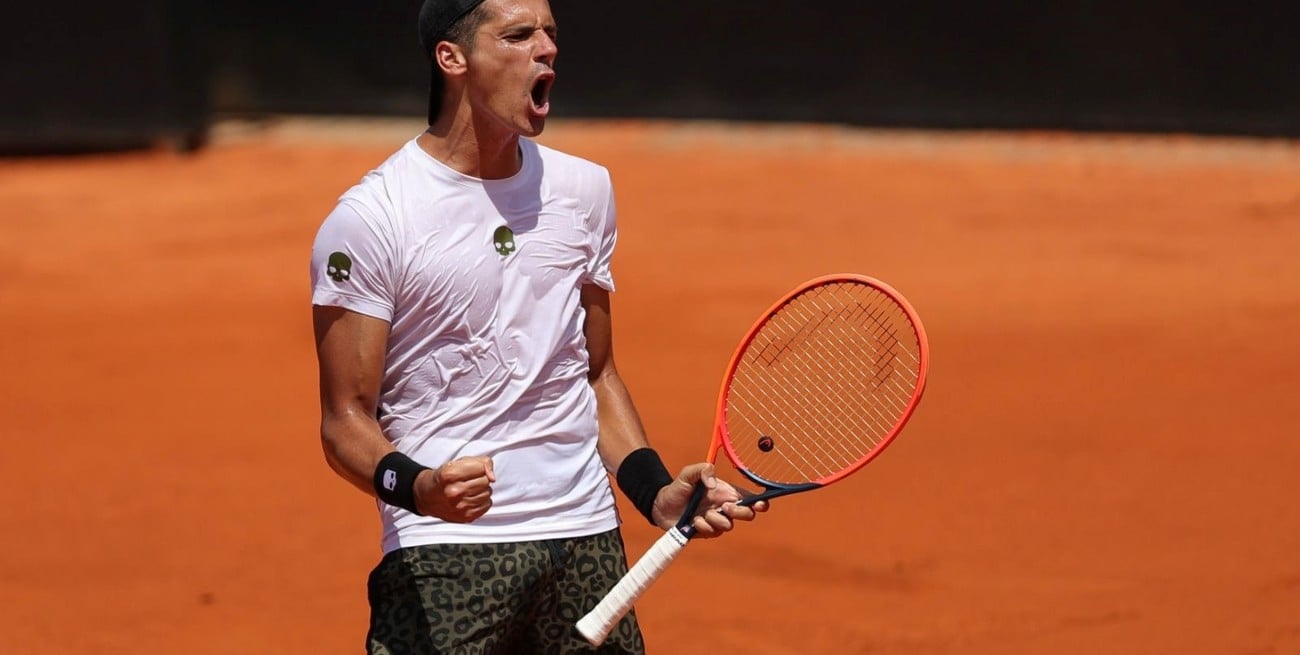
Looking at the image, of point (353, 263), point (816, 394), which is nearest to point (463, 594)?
point (353, 263)

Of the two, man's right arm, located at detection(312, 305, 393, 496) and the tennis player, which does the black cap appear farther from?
man's right arm, located at detection(312, 305, 393, 496)

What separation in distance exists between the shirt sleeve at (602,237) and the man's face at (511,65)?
10.4 inches

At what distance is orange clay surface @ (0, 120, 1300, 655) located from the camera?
5949 millimetres

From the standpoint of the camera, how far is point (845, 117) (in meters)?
15.1

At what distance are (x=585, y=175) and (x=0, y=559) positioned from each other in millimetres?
4071

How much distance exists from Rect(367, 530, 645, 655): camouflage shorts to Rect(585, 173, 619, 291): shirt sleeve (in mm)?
515

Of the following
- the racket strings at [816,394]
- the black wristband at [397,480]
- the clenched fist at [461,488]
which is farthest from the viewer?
the racket strings at [816,394]

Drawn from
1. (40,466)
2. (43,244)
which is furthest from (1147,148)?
(40,466)

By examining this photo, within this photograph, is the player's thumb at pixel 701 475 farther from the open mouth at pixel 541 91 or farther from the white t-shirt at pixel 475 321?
the open mouth at pixel 541 91

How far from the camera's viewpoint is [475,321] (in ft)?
10.5

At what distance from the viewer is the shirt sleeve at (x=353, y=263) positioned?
10.1 feet

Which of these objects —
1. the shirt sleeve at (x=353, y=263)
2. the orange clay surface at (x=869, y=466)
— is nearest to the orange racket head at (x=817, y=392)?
the orange clay surface at (x=869, y=466)

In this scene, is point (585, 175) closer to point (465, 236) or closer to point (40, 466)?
point (465, 236)

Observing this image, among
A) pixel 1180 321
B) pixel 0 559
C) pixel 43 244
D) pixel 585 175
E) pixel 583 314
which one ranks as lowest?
pixel 43 244
